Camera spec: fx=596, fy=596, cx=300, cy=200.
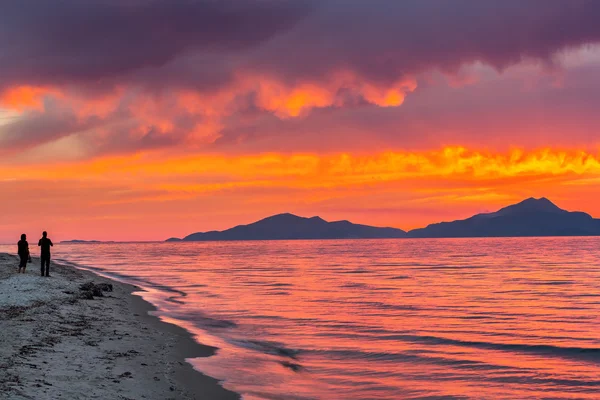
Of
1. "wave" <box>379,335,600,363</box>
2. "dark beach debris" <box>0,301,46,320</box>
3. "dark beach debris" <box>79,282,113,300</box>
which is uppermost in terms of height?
"dark beach debris" <box>0,301,46,320</box>

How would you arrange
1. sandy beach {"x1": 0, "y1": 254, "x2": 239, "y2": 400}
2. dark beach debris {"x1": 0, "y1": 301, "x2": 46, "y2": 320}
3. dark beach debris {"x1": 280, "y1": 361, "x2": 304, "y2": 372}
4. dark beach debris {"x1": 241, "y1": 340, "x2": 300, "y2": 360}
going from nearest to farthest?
1. sandy beach {"x1": 0, "y1": 254, "x2": 239, "y2": 400}
2. dark beach debris {"x1": 280, "y1": 361, "x2": 304, "y2": 372}
3. dark beach debris {"x1": 241, "y1": 340, "x2": 300, "y2": 360}
4. dark beach debris {"x1": 0, "y1": 301, "x2": 46, "y2": 320}

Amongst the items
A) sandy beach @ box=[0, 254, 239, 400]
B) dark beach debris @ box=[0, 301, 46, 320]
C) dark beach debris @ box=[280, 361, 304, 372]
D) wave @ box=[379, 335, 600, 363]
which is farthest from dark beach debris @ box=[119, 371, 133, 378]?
wave @ box=[379, 335, 600, 363]

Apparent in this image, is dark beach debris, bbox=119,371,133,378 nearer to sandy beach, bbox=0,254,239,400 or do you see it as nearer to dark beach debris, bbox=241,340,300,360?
sandy beach, bbox=0,254,239,400

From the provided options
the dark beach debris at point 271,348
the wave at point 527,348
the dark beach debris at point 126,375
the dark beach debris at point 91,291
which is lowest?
the wave at point 527,348

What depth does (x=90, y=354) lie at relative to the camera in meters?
16.8

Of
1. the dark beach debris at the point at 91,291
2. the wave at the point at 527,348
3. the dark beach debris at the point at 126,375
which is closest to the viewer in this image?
the dark beach debris at the point at 126,375

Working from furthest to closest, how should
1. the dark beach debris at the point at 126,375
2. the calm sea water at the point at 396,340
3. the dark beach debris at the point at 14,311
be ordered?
the dark beach debris at the point at 14,311 < the calm sea water at the point at 396,340 < the dark beach debris at the point at 126,375

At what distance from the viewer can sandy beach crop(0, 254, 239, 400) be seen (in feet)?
42.9

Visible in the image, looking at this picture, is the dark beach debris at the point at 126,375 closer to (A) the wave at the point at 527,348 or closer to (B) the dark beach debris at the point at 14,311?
(B) the dark beach debris at the point at 14,311

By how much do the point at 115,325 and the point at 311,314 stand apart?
39.0ft

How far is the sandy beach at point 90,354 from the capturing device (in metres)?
13.1

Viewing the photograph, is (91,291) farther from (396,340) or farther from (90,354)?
(396,340)

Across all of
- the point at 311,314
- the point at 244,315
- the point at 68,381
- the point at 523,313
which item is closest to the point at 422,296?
the point at 523,313

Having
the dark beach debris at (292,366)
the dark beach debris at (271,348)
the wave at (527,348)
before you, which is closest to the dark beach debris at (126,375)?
the dark beach debris at (292,366)
